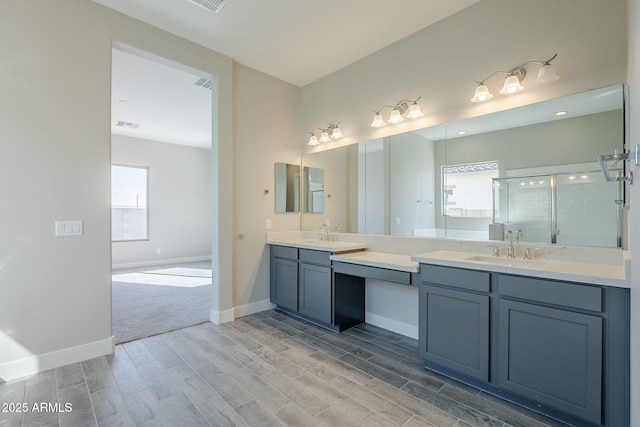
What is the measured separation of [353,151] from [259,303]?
2.26 metres

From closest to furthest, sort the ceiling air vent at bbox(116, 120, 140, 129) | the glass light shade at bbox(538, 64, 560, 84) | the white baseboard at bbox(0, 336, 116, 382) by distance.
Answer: the glass light shade at bbox(538, 64, 560, 84)
the white baseboard at bbox(0, 336, 116, 382)
the ceiling air vent at bbox(116, 120, 140, 129)

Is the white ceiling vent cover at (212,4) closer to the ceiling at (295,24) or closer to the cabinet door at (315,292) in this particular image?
the ceiling at (295,24)

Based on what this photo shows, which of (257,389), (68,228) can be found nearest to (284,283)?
(257,389)

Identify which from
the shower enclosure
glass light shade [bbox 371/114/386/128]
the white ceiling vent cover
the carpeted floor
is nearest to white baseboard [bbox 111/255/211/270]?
the carpeted floor

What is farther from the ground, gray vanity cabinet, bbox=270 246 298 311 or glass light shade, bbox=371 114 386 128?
glass light shade, bbox=371 114 386 128

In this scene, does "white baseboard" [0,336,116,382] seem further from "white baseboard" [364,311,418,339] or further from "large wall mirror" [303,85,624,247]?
"large wall mirror" [303,85,624,247]

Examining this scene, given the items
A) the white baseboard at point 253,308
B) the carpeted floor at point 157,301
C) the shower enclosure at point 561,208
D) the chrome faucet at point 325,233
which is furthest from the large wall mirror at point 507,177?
the carpeted floor at point 157,301

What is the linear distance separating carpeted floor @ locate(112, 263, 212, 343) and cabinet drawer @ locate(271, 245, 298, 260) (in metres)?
1.12

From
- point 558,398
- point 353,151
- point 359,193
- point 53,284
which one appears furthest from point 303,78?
point 558,398

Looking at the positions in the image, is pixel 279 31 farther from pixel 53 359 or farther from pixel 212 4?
pixel 53 359

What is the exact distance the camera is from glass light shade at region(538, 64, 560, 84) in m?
2.04

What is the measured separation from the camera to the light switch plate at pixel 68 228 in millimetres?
2377

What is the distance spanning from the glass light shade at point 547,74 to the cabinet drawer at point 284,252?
2718 millimetres

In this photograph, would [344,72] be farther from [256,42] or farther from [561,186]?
[561,186]
